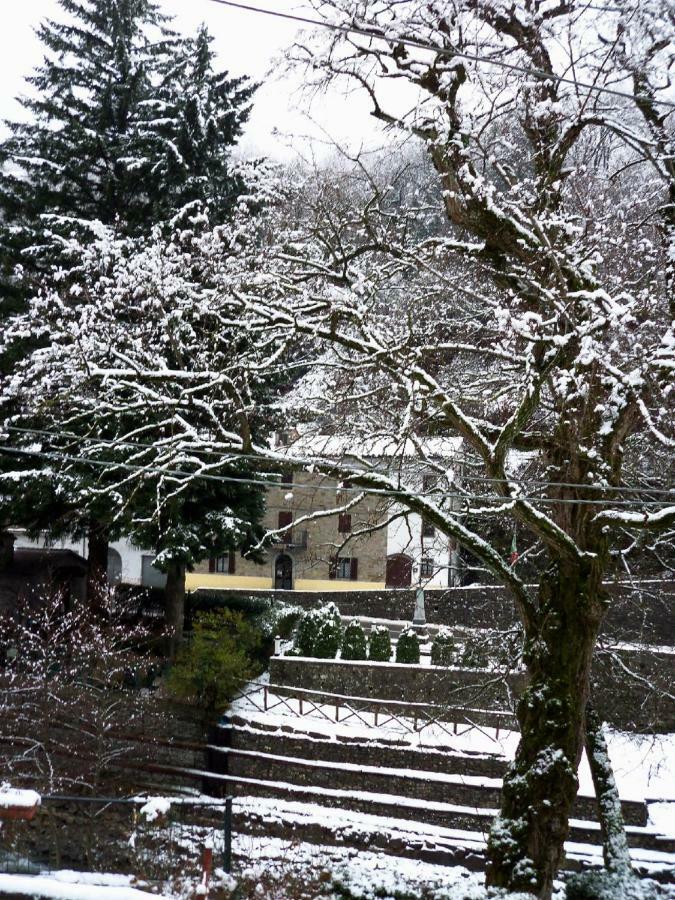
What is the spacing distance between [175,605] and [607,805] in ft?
50.8

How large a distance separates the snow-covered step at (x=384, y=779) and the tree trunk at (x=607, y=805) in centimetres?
585

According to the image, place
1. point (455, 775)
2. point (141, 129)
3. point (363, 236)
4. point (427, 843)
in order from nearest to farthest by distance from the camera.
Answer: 1. point (363, 236)
2. point (427, 843)
3. point (455, 775)
4. point (141, 129)

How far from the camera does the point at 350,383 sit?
12133 millimetres

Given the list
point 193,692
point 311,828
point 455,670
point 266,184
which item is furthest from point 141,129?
point 311,828

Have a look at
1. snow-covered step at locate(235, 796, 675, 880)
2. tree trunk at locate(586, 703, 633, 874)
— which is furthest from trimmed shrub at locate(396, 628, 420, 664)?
tree trunk at locate(586, 703, 633, 874)

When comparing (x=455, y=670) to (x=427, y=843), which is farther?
(x=455, y=670)

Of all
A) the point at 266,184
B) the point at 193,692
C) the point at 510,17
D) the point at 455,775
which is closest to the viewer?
the point at 510,17

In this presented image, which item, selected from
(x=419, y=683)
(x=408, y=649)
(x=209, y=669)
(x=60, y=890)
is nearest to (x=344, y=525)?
(x=408, y=649)

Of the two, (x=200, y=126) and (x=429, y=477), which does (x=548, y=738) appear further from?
(x=200, y=126)

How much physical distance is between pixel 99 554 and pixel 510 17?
1913 cm

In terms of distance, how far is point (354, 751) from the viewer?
1973 cm

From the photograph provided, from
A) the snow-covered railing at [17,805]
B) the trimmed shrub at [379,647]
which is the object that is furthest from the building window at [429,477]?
the snow-covered railing at [17,805]

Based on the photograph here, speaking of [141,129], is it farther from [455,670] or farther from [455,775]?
[455,775]

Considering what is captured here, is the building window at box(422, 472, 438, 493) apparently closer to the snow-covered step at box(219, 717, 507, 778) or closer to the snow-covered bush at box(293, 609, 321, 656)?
the snow-covered step at box(219, 717, 507, 778)
